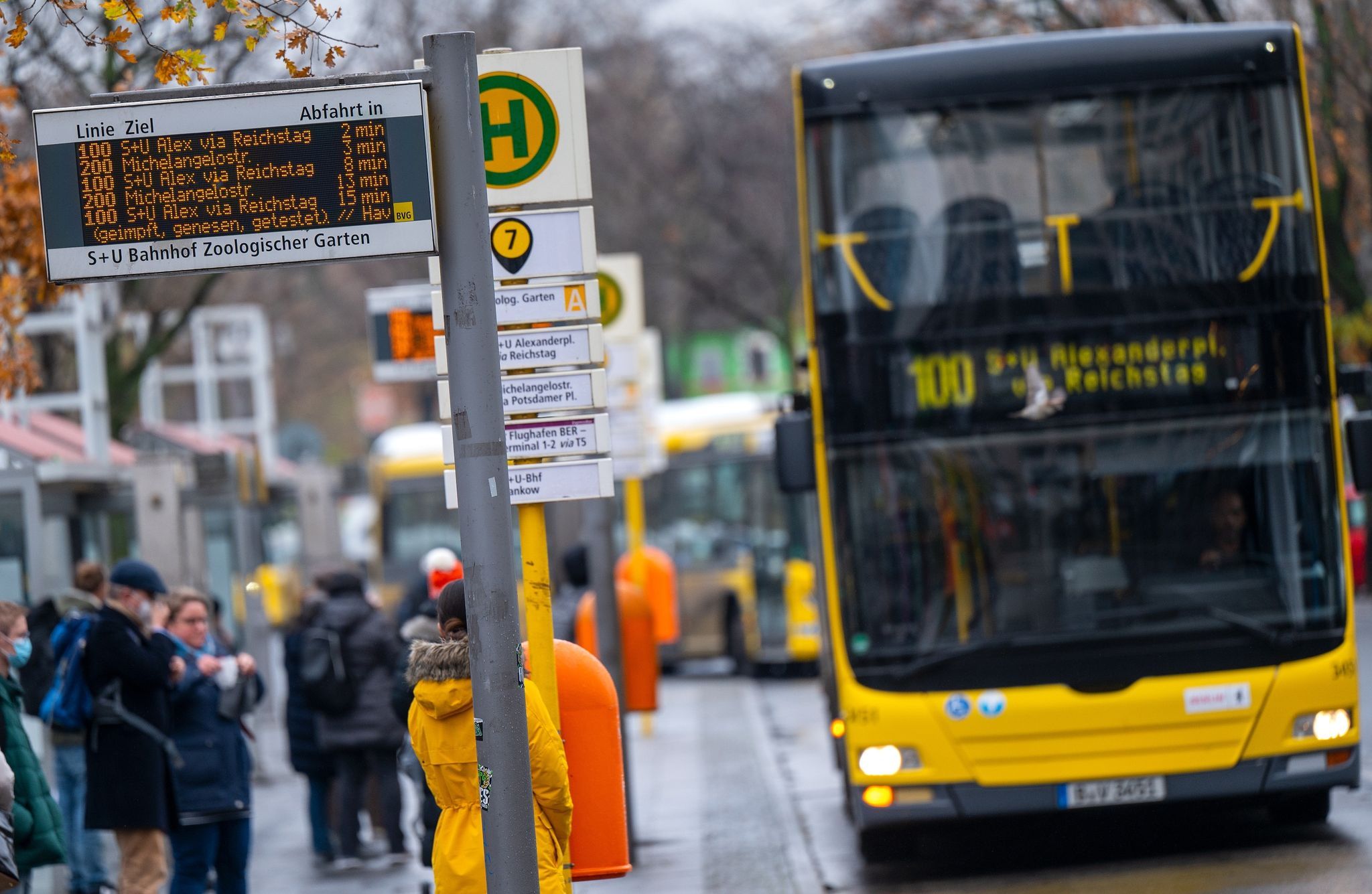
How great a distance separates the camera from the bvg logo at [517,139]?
247 inches

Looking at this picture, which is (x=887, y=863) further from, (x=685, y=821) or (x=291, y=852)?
(x=291, y=852)

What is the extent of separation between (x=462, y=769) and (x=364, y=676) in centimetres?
586

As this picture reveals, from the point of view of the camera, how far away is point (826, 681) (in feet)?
38.4

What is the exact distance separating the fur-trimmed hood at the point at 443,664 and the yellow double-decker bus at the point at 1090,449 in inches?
154

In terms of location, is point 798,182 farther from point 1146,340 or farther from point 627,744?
point 627,744

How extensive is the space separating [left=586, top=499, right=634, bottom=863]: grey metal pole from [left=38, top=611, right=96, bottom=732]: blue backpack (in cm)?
362

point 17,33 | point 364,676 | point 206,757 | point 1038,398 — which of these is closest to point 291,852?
point 364,676

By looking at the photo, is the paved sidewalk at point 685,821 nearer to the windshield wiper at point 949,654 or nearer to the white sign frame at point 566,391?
the windshield wiper at point 949,654

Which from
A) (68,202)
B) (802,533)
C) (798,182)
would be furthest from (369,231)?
(802,533)

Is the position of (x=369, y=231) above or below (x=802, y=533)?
above

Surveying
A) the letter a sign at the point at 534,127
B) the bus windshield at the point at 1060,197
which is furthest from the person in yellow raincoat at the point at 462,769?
the bus windshield at the point at 1060,197

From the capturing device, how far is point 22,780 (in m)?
7.48

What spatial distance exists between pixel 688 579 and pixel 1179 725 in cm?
1472

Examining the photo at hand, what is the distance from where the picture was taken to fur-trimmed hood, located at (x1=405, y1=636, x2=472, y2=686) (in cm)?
584
